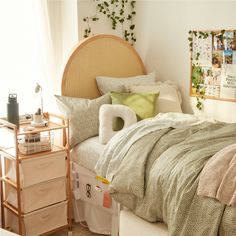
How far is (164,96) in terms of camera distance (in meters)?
3.10

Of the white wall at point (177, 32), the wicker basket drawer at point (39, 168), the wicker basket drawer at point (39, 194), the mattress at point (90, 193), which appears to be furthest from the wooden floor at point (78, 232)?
the white wall at point (177, 32)

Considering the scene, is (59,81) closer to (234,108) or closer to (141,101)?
(141,101)

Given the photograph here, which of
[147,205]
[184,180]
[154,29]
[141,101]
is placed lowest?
[147,205]

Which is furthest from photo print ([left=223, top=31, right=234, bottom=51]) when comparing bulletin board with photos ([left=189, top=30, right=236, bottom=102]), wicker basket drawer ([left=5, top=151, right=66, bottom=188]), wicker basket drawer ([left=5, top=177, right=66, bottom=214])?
wicker basket drawer ([left=5, top=177, right=66, bottom=214])

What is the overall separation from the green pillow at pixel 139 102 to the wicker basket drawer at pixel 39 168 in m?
0.65

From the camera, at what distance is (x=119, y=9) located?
3430 millimetres

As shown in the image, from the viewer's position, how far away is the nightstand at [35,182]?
242 cm

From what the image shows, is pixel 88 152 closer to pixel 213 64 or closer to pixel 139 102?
pixel 139 102

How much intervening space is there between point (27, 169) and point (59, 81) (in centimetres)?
88

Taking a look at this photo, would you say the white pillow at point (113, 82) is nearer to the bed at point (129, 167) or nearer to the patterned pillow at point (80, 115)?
the bed at point (129, 167)

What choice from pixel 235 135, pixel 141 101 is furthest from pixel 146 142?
pixel 141 101

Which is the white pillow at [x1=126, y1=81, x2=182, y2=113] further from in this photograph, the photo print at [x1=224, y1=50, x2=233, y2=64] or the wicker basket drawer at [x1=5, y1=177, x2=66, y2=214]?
the wicker basket drawer at [x1=5, y1=177, x2=66, y2=214]

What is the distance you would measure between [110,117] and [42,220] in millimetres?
860

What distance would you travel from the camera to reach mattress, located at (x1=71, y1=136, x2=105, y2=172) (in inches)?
102
